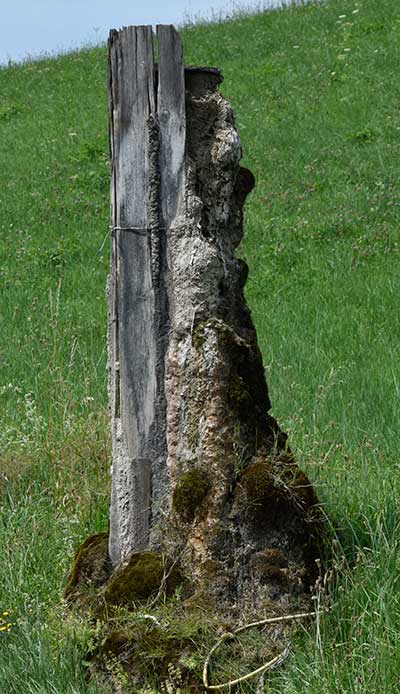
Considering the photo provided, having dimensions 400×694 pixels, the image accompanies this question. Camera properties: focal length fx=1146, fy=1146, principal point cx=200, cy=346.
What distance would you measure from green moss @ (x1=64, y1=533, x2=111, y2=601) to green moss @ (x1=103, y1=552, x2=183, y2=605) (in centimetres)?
21

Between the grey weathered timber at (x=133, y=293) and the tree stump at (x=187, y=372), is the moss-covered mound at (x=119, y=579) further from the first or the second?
the grey weathered timber at (x=133, y=293)

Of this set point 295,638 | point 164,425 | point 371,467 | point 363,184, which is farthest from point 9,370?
point 363,184

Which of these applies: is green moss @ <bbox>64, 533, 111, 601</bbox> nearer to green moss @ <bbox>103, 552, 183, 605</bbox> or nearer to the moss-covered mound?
the moss-covered mound

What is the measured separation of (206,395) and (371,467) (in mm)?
1673

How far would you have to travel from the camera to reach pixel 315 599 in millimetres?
3916

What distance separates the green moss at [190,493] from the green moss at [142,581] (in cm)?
19

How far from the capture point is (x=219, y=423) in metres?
4.09

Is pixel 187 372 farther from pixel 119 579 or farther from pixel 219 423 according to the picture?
pixel 119 579

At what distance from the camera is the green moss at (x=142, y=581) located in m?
4.04

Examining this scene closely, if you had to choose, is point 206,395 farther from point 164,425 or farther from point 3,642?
point 3,642

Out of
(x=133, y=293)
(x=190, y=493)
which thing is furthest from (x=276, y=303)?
(x=190, y=493)

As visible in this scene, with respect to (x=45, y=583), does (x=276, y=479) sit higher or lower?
higher

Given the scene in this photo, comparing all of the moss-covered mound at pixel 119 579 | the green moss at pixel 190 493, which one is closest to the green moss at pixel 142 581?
the moss-covered mound at pixel 119 579

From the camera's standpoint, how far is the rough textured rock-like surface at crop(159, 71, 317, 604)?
3.99 meters
